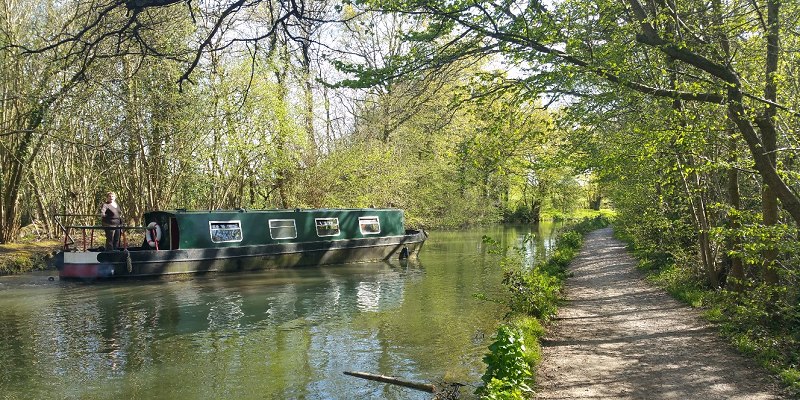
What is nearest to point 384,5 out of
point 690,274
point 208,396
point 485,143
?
point 485,143

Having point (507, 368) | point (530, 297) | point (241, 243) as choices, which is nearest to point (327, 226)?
point (241, 243)

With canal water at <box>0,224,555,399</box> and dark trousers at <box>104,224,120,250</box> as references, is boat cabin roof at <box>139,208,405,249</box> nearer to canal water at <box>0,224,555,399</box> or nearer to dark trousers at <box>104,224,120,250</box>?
dark trousers at <box>104,224,120,250</box>

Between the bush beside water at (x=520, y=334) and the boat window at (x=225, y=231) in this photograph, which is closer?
the bush beside water at (x=520, y=334)

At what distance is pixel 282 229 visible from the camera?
684 inches

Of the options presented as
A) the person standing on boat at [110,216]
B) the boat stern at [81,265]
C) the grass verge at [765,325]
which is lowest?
the grass verge at [765,325]

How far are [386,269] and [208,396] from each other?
11.4 m

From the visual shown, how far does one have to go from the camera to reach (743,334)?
22.9 ft

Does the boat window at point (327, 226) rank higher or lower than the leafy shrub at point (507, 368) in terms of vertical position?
higher

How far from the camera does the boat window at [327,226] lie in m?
18.3

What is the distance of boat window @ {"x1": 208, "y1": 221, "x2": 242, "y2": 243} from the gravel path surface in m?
9.49

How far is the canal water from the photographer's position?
655 cm

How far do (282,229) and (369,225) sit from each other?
3.37 m

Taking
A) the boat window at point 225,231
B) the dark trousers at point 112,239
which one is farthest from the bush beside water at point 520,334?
the dark trousers at point 112,239

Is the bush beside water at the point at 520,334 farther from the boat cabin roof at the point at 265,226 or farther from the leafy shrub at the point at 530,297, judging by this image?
the boat cabin roof at the point at 265,226
